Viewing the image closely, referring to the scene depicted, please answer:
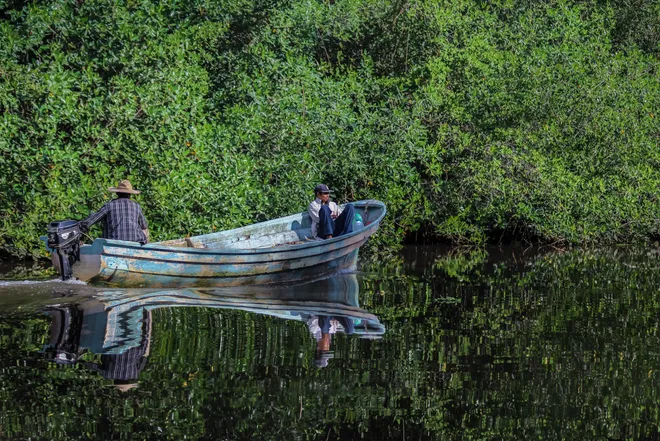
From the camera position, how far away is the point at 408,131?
64.2 feet

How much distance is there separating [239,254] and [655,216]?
13416mm

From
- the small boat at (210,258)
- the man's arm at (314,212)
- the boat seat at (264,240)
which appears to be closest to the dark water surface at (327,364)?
the small boat at (210,258)

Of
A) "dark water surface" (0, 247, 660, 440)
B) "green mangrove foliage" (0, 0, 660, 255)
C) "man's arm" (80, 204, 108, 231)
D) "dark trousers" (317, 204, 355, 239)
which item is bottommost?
"dark water surface" (0, 247, 660, 440)

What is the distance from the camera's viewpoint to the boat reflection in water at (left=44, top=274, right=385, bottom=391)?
7352 mm

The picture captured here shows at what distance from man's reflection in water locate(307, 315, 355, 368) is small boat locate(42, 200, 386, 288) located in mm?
2610

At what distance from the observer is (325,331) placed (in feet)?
29.2

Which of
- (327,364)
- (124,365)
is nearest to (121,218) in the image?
(124,365)

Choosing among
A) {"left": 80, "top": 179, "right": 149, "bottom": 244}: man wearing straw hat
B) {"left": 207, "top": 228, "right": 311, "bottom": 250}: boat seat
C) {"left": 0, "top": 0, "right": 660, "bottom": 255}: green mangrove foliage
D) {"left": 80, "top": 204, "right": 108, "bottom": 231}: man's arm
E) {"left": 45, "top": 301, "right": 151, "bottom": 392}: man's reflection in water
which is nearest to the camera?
{"left": 45, "top": 301, "right": 151, "bottom": 392}: man's reflection in water

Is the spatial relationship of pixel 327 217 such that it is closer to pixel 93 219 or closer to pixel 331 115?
pixel 93 219

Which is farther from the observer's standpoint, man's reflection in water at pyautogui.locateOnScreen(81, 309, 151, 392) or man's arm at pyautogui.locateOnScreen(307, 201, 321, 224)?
man's arm at pyautogui.locateOnScreen(307, 201, 321, 224)

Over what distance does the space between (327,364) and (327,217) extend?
7.52 metres

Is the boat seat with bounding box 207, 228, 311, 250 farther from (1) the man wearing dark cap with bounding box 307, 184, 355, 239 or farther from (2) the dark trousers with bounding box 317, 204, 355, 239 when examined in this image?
(2) the dark trousers with bounding box 317, 204, 355, 239

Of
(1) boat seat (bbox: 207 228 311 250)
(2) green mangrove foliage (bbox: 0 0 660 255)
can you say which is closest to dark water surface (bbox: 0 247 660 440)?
(1) boat seat (bbox: 207 228 311 250)

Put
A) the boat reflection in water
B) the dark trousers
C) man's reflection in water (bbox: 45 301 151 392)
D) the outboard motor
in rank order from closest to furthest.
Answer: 1. man's reflection in water (bbox: 45 301 151 392)
2. the boat reflection in water
3. the outboard motor
4. the dark trousers
